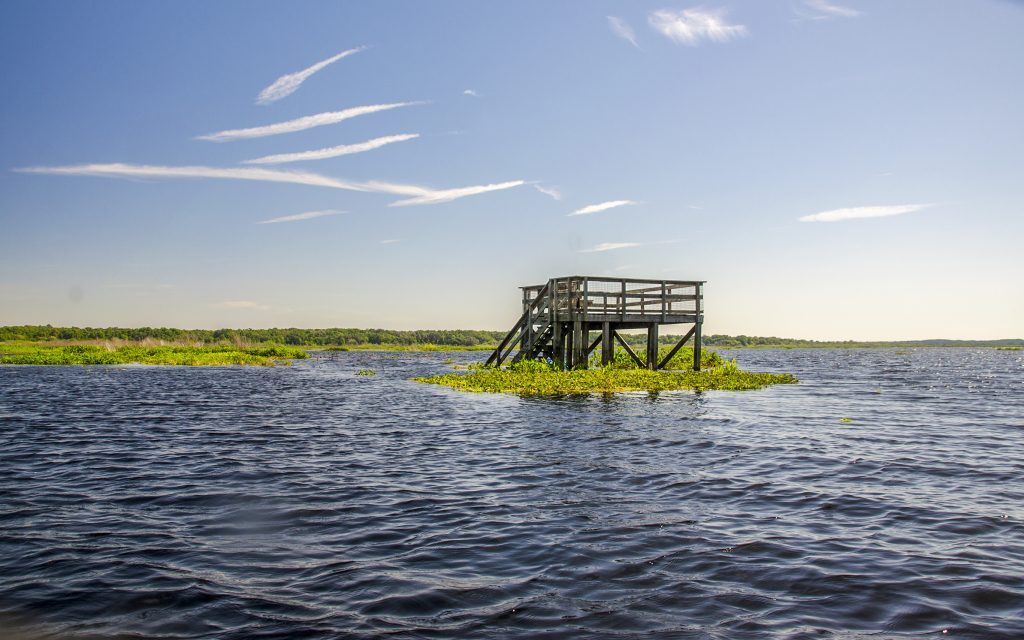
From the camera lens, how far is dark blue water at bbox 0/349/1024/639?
5898mm

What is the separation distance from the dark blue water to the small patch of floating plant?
8380 mm

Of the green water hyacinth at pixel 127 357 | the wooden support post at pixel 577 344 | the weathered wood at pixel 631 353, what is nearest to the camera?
the wooden support post at pixel 577 344

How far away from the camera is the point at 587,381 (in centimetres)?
2747

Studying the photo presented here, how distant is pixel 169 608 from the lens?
6055mm

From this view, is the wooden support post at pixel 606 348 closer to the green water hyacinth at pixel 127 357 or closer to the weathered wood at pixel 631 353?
the weathered wood at pixel 631 353

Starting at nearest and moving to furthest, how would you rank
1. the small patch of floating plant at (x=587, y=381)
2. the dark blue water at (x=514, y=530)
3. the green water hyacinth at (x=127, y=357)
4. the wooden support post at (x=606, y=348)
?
the dark blue water at (x=514, y=530) < the small patch of floating plant at (x=587, y=381) < the wooden support post at (x=606, y=348) < the green water hyacinth at (x=127, y=357)

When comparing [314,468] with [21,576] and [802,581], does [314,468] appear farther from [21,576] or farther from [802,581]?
[802,581]

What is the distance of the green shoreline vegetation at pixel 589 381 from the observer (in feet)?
87.9

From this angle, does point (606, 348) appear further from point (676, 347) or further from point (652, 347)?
point (676, 347)

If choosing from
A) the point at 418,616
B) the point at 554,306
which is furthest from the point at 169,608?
the point at 554,306

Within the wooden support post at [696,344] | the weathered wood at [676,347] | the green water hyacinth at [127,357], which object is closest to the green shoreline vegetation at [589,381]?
the wooden support post at [696,344]


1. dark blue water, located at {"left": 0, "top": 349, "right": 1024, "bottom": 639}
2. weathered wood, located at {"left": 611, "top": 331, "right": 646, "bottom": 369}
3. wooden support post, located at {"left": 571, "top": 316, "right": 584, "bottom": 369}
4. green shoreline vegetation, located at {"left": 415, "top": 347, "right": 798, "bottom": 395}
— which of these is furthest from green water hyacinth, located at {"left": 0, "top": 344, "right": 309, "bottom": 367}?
dark blue water, located at {"left": 0, "top": 349, "right": 1024, "bottom": 639}

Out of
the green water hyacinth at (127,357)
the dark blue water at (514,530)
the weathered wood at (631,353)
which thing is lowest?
the dark blue water at (514,530)

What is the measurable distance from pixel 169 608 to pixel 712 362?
120 ft
